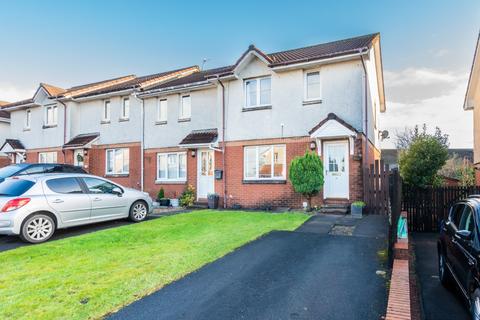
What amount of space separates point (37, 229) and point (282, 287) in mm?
6929

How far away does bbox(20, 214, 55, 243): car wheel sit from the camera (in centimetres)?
829

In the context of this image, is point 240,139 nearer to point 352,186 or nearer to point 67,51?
point 352,186

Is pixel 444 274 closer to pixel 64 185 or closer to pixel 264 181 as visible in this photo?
pixel 264 181

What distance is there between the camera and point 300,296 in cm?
461

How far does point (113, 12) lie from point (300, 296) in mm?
16027

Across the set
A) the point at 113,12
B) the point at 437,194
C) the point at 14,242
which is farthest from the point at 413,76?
the point at 14,242

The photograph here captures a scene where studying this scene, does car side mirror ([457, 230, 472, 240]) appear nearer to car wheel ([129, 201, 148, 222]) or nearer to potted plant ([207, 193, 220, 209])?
car wheel ([129, 201, 148, 222])

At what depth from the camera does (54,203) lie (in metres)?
8.89

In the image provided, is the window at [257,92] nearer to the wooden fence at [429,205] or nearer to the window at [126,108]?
the wooden fence at [429,205]

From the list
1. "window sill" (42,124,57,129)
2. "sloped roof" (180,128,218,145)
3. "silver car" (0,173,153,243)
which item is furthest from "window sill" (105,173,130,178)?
"silver car" (0,173,153,243)

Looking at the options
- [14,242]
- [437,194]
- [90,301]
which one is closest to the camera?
[90,301]

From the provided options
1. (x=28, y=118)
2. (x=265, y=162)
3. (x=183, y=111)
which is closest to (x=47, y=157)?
(x=28, y=118)

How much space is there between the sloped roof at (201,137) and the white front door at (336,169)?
210 inches

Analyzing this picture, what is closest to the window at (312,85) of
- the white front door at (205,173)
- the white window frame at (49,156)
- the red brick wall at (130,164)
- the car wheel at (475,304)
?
the white front door at (205,173)
